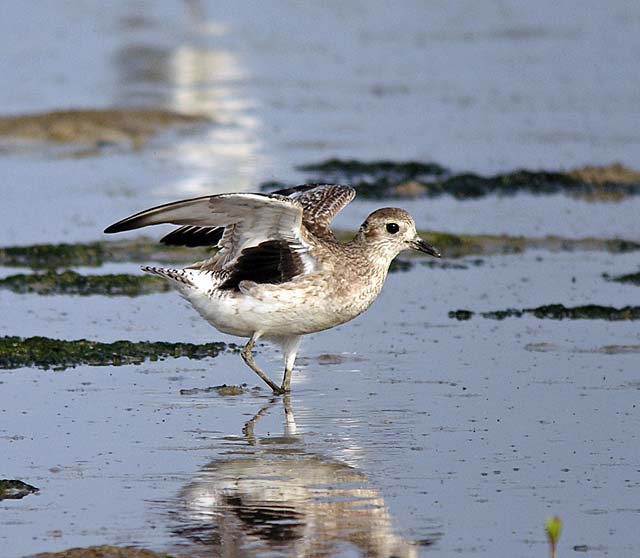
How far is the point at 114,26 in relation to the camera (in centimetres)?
3319

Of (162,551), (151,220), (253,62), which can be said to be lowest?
(162,551)

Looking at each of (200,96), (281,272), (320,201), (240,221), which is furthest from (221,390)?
(200,96)

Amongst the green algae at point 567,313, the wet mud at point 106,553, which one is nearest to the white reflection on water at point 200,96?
the green algae at point 567,313

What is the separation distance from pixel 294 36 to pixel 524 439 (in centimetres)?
2341

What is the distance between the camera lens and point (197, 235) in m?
10.8

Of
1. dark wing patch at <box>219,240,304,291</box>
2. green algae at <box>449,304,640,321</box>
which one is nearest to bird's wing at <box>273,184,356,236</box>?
A: dark wing patch at <box>219,240,304,291</box>

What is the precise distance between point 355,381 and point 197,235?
1.49m

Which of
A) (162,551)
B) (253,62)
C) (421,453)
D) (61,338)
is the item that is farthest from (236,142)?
(162,551)

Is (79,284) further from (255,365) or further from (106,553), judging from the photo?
(106,553)

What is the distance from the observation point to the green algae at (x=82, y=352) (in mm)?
10891

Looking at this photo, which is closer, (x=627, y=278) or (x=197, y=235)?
(x=197, y=235)

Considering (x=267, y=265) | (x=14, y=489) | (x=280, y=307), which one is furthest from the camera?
(x=267, y=265)

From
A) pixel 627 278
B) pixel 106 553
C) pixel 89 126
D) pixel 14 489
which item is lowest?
pixel 106 553

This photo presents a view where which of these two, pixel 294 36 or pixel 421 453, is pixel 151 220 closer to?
pixel 421 453
